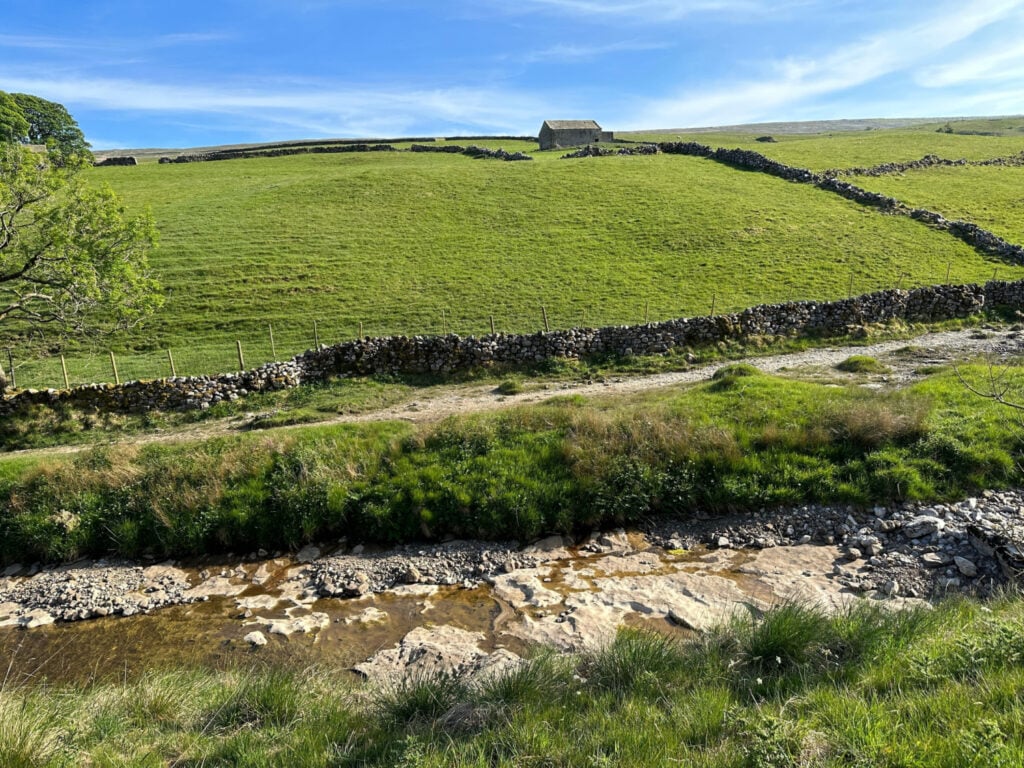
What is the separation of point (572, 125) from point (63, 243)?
246 ft

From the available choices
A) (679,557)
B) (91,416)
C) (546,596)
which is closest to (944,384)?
(679,557)

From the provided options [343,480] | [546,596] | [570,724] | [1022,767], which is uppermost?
[1022,767]

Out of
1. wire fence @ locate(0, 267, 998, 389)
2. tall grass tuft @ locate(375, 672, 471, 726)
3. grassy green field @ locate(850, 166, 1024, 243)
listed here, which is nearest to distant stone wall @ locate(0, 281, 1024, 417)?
wire fence @ locate(0, 267, 998, 389)

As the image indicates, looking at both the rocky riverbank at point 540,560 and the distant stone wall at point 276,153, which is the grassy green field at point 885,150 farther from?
the rocky riverbank at point 540,560

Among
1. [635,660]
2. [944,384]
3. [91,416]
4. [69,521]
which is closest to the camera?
[635,660]

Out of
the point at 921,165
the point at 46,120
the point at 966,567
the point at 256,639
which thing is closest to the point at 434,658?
the point at 256,639

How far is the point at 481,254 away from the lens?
35281mm

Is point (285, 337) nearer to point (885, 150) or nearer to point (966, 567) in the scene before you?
point (966, 567)

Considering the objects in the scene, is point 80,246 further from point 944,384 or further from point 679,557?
point 944,384

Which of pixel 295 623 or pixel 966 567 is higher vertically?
pixel 966 567

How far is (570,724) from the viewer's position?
5176 millimetres

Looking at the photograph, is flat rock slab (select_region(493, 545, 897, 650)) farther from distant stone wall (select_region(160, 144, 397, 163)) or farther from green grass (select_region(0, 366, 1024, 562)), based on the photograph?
distant stone wall (select_region(160, 144, 397, 163))

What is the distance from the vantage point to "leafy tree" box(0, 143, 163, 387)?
1803 centimetres

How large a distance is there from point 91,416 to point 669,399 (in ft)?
61.1
